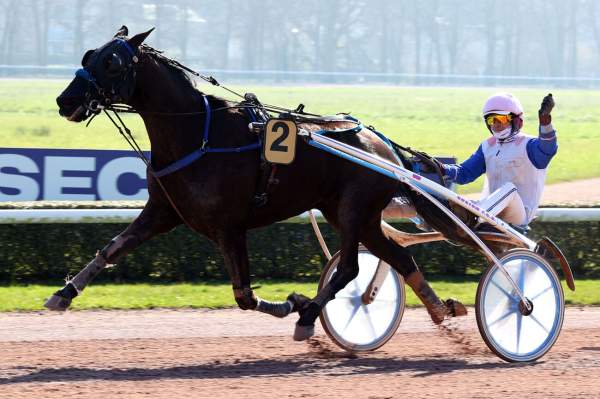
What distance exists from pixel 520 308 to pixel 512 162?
2.75 ft

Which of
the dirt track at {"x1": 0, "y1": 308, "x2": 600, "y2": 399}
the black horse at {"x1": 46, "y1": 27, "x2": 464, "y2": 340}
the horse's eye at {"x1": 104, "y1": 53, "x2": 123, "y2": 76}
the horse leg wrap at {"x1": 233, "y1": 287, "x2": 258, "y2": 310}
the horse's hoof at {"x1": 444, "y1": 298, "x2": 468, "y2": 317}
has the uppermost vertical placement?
the horse's eye at {"x1": 104, "y1": 53, "x2": 123, "y2": 76}

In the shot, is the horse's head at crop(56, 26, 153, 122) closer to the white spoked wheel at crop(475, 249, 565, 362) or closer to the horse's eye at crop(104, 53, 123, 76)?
the horse's eye at crop(104, 53, 123, 76)

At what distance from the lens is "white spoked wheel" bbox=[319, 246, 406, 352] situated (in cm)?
603

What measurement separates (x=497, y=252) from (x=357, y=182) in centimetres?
105

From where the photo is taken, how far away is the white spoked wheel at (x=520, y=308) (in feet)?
18.8

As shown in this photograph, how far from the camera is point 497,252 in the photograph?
6180 millimetres

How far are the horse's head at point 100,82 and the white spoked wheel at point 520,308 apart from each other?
2229mm

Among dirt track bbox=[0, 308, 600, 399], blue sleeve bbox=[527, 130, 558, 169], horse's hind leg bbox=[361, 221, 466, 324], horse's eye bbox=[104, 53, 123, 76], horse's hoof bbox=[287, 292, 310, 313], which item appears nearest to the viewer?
dirt track bbox=[0, 308, 600, 399]

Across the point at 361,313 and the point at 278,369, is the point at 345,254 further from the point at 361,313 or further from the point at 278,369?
the point at 278,369

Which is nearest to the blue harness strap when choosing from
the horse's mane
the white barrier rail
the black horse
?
the black horse

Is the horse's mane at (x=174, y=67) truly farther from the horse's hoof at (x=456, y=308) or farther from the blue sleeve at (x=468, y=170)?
the horse's hoof at (x=456, y=308)

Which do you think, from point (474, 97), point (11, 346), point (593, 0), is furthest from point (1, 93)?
point (593, 0)

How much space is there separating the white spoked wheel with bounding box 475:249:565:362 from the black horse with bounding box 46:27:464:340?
764 millimetres

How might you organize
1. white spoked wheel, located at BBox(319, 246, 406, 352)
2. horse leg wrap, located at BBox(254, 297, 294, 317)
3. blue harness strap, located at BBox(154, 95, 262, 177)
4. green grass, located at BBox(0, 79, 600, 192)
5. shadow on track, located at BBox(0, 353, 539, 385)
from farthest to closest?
1. green grass, located at BBox(0, 79, 600, 192)
2. white spoked wheel, located at BBox(319, 246, 406, 352)
3. horse leg wrap, located at BBox(254, 297, 294, 317)
4. blue harness strap, located at BBox(154, 95, 262, 177)
5. shadow on track, located at BBox(0, 353, 539, 385)
